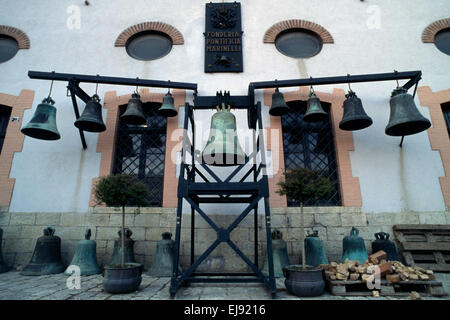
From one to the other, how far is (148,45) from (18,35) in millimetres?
3078

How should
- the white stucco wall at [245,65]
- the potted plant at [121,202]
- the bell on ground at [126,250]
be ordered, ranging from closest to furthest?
the potted plant at [121,202]
the bell on ground at [126,250]
the white stucco wall at [245,65]

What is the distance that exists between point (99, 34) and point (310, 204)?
20.0 feet

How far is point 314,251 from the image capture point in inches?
163

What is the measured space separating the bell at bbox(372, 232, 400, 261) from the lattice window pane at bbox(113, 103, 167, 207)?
3903 mm

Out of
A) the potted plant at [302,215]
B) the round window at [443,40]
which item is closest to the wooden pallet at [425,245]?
the potted plant at [302,215]

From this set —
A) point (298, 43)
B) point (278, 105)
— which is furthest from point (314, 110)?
point (298, 43)

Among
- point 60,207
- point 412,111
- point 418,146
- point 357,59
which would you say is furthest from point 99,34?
point 418,146

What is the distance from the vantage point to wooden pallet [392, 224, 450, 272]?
13.7 ft

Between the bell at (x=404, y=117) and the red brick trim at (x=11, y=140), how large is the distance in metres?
7.09

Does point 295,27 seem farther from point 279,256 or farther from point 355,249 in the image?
point 279,256

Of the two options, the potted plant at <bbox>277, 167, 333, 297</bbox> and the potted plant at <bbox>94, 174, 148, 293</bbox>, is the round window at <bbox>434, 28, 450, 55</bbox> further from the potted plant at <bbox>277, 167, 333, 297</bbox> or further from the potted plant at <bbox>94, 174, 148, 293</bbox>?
the potted plant at <bbox>94, 174, 148, 293</bbox>

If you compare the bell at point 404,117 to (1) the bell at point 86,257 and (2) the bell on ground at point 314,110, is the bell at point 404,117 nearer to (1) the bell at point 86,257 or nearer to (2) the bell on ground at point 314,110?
(2) the bell on ground at point 314,110

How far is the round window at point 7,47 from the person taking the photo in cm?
600

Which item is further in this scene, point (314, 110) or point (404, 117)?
point (314, 110)
